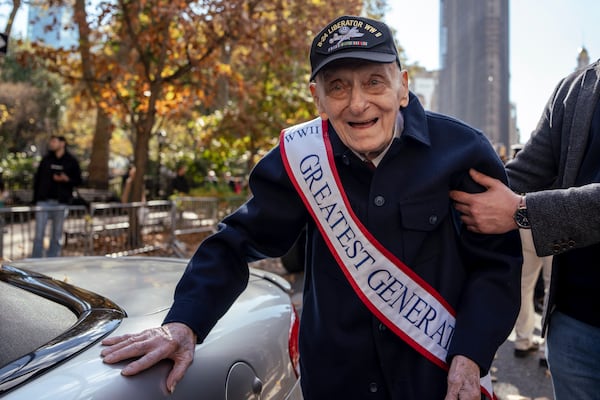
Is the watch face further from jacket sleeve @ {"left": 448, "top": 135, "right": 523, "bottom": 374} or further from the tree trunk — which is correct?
the tree trunk

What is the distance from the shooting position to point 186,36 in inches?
359

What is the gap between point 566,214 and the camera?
173 centimetres

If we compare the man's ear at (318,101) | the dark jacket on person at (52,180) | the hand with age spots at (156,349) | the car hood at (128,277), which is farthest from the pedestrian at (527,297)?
the dark jacket on person at (52,180)

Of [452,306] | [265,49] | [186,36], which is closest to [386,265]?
[452,306]

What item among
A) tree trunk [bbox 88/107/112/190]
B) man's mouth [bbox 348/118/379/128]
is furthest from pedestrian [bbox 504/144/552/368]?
tree trunk [bbox 88/107/112/190]

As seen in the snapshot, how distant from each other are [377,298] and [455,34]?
111ft

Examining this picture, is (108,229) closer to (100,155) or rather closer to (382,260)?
(382,260)

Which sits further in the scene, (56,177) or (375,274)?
(56,177)

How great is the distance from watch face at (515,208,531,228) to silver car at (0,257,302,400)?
3.09 ft

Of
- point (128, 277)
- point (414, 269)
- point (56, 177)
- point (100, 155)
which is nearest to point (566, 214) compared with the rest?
point (414, 269)

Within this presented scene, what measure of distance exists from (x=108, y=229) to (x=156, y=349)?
23.1 ft

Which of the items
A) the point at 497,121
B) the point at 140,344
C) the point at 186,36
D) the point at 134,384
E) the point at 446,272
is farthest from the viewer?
the point at 497,121

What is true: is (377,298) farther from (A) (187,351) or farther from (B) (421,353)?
(A) (187,351)

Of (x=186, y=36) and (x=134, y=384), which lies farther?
(x=186, y=36)
